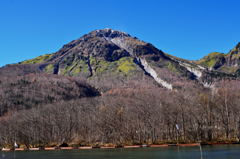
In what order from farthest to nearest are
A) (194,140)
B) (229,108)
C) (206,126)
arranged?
(229,108)
(206,126)
(194,140)

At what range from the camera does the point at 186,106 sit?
337ft

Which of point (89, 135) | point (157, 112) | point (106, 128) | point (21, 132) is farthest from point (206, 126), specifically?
point (21, 132)

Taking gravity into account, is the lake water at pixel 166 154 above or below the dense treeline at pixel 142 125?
below

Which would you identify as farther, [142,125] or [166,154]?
[142,125]

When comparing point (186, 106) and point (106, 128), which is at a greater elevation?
point (186, 106)

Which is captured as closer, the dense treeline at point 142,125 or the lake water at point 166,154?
the lake water at point 166,154

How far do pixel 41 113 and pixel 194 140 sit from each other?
71.3 m

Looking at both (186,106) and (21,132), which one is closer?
(186,106)

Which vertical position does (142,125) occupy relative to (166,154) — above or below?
above

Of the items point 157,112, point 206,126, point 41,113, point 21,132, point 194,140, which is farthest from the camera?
point 41,113

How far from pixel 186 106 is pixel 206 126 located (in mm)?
11651

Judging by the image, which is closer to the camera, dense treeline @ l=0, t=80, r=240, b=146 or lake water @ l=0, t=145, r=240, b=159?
lake water @ l=0, t=145, r=240, b=159

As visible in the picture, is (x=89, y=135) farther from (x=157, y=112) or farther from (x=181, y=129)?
(x=181, y=129)

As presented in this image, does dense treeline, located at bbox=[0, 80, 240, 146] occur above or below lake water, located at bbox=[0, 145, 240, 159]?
above
